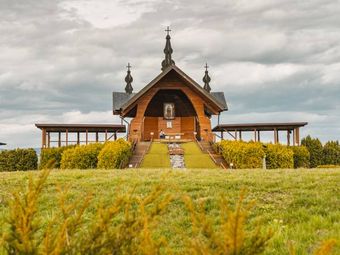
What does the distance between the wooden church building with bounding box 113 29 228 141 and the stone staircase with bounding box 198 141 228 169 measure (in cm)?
251

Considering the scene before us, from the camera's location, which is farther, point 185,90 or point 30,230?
point 185,90

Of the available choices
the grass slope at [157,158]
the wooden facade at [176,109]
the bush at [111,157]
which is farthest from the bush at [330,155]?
the bush at [111,157]

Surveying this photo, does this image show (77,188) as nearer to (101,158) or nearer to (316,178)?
(316,178)

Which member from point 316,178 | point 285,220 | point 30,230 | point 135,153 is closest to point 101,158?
point 135,153

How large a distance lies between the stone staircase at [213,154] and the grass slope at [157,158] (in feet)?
8.74

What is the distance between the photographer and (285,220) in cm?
878

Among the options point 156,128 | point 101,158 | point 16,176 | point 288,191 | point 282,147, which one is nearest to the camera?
point 288,191

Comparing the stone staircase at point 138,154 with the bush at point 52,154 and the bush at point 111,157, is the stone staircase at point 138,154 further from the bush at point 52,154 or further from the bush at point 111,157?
the bush at point 52,154

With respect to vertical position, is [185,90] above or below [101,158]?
above

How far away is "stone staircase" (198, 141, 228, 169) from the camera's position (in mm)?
28188

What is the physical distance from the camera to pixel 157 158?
28.5 m

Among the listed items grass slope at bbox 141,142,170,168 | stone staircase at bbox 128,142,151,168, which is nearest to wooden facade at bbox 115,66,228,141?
stone staircase at bbox 128,142,151,168

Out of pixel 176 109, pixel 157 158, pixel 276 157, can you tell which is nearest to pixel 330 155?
pixel 276 157

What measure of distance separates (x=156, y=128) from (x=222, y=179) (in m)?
28.7
